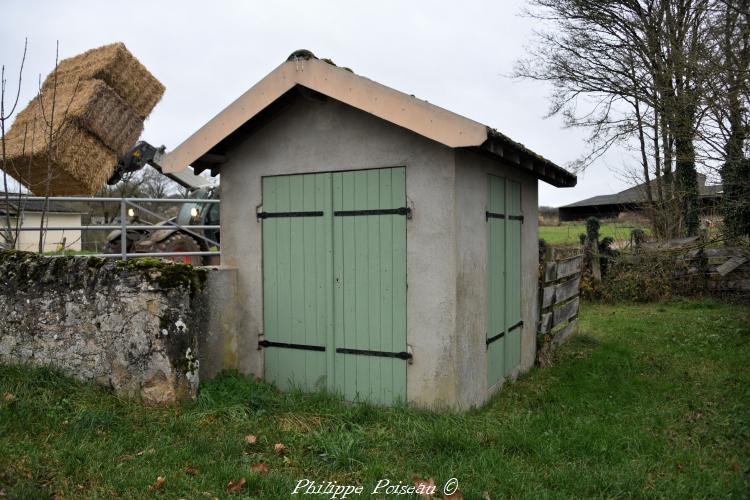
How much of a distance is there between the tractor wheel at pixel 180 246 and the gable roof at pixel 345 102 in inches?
184

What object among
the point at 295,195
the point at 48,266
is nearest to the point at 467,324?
the point at 295,195

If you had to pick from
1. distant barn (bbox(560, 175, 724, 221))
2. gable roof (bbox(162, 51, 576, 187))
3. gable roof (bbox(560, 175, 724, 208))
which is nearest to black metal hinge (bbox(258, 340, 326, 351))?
gable roof (bbox(162, 51, 576, 187))

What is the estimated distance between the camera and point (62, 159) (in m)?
8.31

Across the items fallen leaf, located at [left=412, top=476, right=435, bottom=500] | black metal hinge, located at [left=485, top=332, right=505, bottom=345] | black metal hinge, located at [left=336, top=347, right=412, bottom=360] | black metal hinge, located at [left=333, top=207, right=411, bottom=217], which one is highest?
black metal hinge, located at [left=333, top=207, right=411, bottom=217]

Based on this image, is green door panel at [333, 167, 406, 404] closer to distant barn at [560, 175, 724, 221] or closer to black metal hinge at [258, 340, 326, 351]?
black metal hinge at [258, 340, 326, 351]

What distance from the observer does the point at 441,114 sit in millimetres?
4793

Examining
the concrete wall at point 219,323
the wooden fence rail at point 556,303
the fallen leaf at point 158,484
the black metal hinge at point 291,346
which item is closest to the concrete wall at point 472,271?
the black metal hinge at point 291,346

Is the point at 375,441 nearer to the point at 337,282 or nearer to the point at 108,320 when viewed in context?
the point at 337,282

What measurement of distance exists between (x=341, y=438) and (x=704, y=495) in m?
2.45

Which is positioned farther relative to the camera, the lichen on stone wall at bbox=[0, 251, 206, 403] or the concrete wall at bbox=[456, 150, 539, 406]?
the concrete wall at bbox=[456, 150, 539, 406]

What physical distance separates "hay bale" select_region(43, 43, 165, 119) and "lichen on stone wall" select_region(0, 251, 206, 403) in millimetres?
4532

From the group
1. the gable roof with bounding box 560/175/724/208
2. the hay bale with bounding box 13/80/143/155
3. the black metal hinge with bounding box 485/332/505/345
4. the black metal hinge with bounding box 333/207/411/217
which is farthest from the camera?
the gable roof with bounding box 560/175/724/208

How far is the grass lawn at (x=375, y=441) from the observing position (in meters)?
3.78

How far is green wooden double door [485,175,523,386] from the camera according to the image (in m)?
5.98
